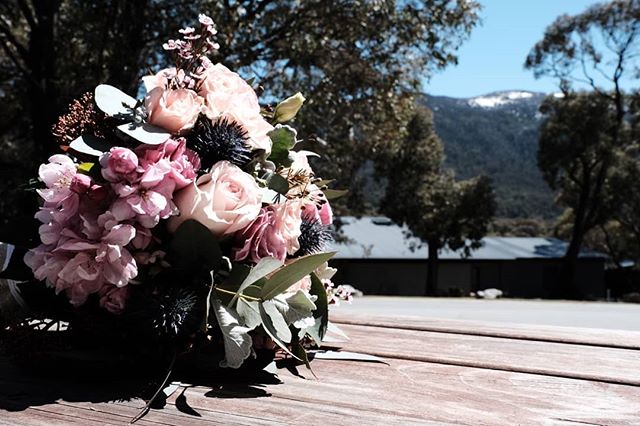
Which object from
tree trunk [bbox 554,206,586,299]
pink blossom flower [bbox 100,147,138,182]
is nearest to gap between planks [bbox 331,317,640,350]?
pink blossom flower [bbox 100,147,138,182]

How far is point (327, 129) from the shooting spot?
1096cm

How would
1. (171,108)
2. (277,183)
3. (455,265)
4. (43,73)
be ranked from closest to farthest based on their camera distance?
(171,108) → (277,183) → (43,73) → (455,265)

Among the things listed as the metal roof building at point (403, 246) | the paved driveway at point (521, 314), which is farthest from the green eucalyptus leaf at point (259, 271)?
the metal roof building at point (403, 246)

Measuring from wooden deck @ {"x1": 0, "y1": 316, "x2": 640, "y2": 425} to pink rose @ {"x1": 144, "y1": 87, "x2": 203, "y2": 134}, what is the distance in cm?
51

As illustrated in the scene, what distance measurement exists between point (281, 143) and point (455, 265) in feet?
103

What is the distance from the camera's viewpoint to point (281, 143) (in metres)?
1.48

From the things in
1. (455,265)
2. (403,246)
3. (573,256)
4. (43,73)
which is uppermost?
(43,73)

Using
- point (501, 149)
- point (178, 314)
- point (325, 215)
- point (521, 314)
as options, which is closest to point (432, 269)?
point (521, 314)

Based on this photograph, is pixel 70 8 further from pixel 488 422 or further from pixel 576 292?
pixel 576 292

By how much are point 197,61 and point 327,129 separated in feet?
31.7

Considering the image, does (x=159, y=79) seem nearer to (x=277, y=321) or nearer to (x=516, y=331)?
(x=277, y=321)

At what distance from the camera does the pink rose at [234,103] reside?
1.35m

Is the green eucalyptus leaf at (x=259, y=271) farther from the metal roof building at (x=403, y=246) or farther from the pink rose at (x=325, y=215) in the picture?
the metal roof building at (x=403, y=246)

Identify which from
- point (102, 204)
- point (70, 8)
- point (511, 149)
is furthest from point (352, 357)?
point (511, 149)
